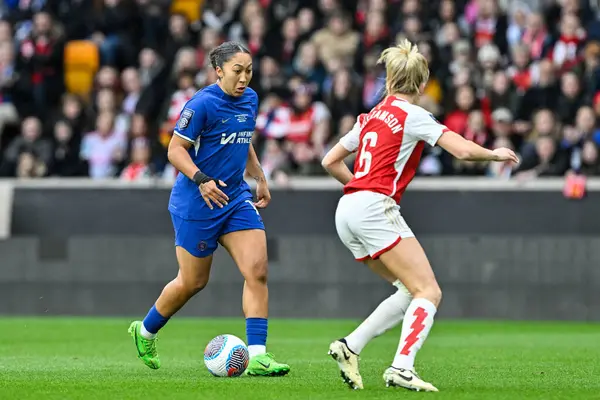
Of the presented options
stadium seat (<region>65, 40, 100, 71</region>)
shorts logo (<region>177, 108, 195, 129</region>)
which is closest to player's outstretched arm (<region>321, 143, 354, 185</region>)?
shorts logo (<region>177, 108, 195, 129</region>)

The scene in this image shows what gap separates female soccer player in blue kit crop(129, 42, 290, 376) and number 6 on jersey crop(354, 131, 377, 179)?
136 centimetres

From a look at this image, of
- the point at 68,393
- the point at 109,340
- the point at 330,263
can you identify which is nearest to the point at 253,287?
the point at 68,393

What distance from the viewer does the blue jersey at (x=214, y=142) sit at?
408 inches

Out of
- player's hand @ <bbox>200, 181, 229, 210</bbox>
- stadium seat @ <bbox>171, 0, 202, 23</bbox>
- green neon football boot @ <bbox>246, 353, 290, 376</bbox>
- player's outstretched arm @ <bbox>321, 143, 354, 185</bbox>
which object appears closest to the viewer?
player's outstretched arm @ <bbox>321, 143, 354, 185</bbox>

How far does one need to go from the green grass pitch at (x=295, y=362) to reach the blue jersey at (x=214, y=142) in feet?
4.03

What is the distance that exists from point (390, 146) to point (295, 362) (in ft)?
10.3

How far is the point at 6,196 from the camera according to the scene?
18.7 m

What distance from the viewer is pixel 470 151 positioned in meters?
8.66

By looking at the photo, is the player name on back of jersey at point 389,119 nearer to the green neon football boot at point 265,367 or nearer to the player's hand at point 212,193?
the player's hand at point 212,193

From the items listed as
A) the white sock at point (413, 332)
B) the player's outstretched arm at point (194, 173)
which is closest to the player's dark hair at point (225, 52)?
the player's outstretched arm at point (194, 173)

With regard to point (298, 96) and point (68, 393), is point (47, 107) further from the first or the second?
Result: point (68, 393)

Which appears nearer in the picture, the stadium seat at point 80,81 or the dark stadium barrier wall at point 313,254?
the dark stadium barrier wall at point 313,254

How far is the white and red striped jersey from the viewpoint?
902 centimetres

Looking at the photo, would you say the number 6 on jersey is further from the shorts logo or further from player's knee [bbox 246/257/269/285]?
the shorts logo
